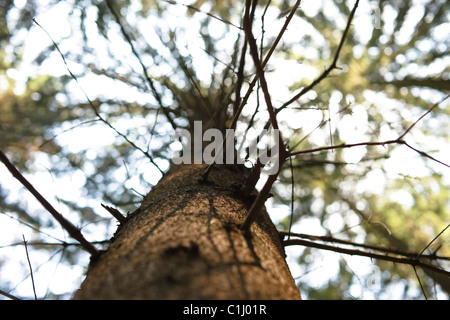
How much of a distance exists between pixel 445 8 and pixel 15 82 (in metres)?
6.03

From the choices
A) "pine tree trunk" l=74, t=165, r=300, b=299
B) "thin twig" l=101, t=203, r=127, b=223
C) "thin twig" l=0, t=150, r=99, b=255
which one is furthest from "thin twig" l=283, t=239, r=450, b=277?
"thin twig" l=0, t=150, r=99, b=255

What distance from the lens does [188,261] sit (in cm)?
84

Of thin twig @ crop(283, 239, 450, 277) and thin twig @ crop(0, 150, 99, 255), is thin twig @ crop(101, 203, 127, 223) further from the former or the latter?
thin twig @ crop(283, 239, 450, 277)

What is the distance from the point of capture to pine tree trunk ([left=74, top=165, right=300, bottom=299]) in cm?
77

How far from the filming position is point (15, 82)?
4633 millimetres

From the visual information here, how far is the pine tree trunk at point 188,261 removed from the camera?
77cm
